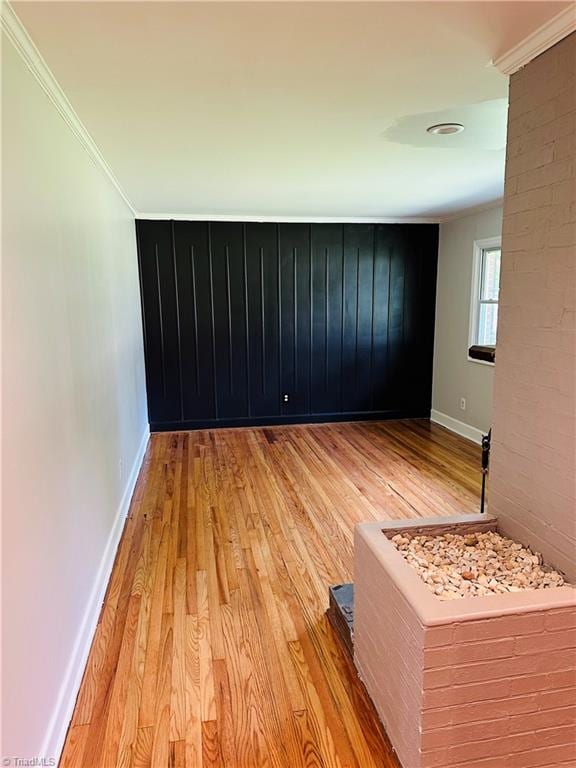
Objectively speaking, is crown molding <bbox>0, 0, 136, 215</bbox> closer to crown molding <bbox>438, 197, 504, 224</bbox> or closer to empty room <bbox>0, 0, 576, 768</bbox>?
empty room <bbox>0, 0, 576, 768</bbox>

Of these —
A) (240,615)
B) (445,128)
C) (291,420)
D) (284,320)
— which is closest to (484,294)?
(284,320)

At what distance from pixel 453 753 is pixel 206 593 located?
1.37 m

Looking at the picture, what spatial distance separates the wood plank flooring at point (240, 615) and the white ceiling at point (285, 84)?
2291 millimetres

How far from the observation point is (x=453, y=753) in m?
1.39

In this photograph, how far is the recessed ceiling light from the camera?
2420 mm

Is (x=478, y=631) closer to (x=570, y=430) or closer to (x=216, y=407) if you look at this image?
(x=570, y=430)

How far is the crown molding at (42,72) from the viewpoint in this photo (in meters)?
1.46

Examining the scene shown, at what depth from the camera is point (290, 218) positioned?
5.28 metres

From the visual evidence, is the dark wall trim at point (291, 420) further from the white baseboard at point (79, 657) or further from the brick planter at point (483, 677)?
the brick planter at point (483, 677)

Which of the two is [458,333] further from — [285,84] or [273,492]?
[285,84]

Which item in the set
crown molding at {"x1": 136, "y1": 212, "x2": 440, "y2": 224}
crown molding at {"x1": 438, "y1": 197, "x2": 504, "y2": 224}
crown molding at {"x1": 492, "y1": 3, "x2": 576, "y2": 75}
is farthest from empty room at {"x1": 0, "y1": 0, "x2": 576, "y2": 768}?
crown molding at {"x1": 136, "y1": 212, "x2": 440, "y2": 224}

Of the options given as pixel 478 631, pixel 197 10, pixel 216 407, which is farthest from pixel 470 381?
pixel 197 10

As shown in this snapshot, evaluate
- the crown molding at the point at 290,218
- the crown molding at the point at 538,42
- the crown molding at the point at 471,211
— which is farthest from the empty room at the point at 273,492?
the crown molding at the point at 290,218

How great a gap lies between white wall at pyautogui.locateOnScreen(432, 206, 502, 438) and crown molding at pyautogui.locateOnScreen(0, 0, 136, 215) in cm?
363
